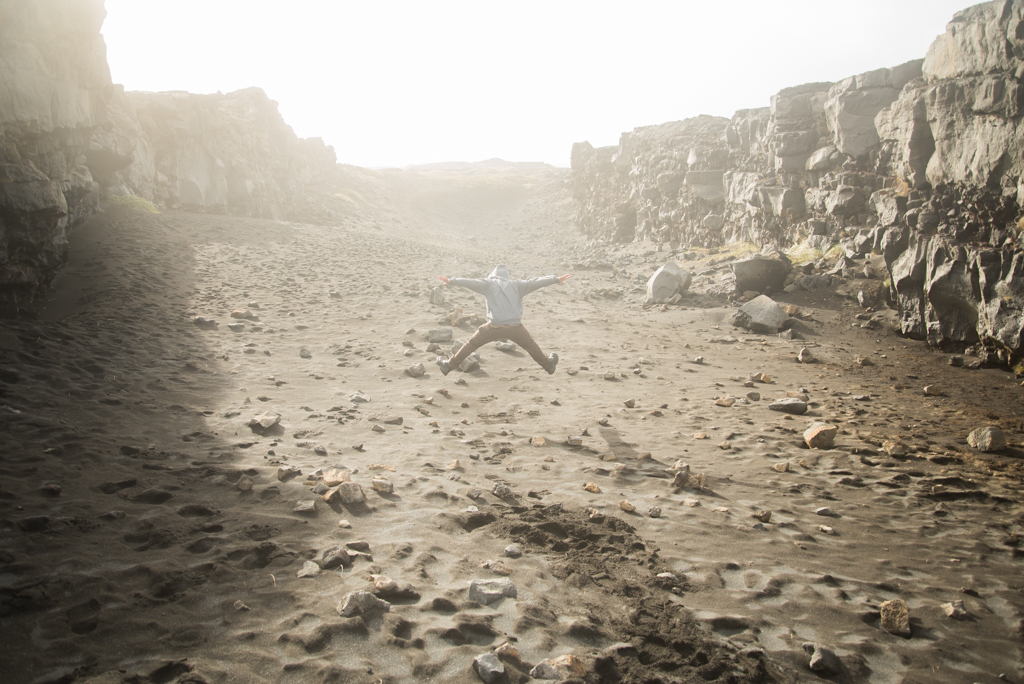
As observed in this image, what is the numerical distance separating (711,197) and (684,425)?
20771 mm

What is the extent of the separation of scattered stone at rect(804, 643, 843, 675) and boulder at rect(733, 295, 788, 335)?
34.7 ft

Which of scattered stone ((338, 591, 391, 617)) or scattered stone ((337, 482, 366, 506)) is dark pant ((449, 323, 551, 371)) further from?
scattered stone ((338, 591, 391, 617))

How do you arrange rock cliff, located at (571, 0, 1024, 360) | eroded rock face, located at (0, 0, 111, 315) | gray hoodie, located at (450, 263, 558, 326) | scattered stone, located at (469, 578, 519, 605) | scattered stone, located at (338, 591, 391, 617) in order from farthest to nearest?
1. rock cliff, located at (571, 0, 1024, 360)
2. eroded rock face, located at (0, 0, 111, 315)
3. gray hoodie, located at (450, 263, 558, 326)
4. scattered stone, located at (469, 578, 519, 605)
5. scattered stone, located at (338, 591, 391, 617)

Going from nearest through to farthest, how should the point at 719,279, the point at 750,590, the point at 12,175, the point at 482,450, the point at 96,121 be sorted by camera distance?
1. the point at 750,590
2. the point at 482,450
3. the point at 12,175
4. the point at 96,121
5. the point at 719,279

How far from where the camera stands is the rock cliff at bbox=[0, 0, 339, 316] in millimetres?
9133

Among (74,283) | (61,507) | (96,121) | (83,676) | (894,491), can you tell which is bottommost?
(894,491)

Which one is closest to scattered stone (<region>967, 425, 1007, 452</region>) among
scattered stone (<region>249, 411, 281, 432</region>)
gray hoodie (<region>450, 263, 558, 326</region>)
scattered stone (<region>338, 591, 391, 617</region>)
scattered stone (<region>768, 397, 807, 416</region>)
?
scattered stone (<region>768, 397, 807, 416</region>)

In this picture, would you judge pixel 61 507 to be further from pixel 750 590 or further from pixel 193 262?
pixel 193 262

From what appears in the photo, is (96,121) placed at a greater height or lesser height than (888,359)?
greater

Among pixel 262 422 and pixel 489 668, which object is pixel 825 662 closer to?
pixel 489 668

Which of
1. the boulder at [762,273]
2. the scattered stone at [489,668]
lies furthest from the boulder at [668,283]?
the scattered stone at [489,668]

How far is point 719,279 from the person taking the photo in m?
18.1

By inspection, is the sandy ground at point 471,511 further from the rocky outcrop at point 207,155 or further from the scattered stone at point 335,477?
the rocky outcrop at point 207,155

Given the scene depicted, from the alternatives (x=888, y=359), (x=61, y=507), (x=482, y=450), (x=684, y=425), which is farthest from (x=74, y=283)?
(x=888, y=359)
